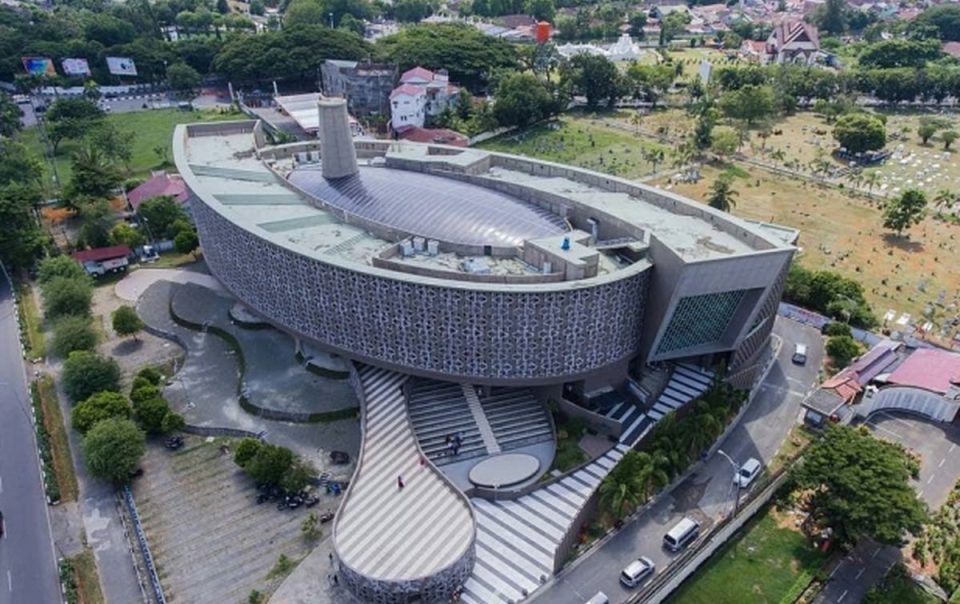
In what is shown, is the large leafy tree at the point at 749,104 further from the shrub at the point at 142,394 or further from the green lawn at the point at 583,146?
the shrub at the point at 142,394

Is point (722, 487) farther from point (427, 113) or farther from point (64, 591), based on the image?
point (427, 113)

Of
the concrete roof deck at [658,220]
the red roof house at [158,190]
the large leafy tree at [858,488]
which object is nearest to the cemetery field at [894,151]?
the concrete roof deck at [658,220]

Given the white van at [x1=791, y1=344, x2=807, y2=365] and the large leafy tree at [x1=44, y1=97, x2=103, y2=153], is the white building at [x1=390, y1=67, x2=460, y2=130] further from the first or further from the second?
the white van at [x1=791, y1=344, x2=807, y2=365]

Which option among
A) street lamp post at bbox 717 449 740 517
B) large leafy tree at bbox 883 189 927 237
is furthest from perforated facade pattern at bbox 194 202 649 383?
large leafy tree at bbox 883 189 927 237

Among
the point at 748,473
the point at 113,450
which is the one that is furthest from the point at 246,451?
the point at 748,473

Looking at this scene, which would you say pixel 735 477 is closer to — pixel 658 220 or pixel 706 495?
pixel 706 495

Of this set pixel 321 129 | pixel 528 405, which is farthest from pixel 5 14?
pixel 528 405
